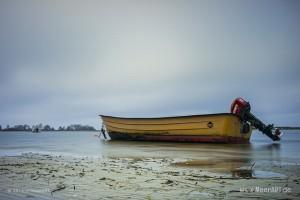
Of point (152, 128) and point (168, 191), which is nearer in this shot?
point (168, 191)

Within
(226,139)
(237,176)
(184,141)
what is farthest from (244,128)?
(237,176)

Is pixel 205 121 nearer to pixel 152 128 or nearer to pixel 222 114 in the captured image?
pixel 222 114

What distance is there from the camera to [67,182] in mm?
7539

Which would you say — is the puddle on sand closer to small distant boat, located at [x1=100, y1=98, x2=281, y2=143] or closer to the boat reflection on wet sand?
the boat reflection on wet sand

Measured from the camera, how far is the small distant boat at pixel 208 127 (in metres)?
29.5

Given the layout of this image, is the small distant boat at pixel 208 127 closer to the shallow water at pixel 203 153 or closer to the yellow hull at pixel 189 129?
the yellow hull at pixel 189 129

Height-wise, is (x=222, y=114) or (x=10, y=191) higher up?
(x=222, y=114)

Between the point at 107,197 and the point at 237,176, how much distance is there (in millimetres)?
3978

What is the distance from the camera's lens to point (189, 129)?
31.3m

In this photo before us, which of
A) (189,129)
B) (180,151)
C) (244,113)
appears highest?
(244,113)

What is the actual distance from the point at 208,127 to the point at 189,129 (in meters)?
2.01

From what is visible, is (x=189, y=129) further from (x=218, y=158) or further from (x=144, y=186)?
(x=144, y=186)

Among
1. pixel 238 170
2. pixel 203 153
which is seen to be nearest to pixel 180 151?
pixel 203 153

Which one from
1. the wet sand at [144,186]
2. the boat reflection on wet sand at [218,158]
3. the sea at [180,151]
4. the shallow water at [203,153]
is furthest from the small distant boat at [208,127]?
the wet sand at [144,186]
